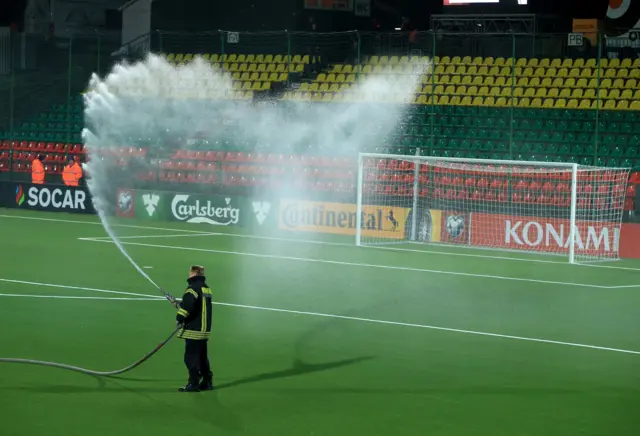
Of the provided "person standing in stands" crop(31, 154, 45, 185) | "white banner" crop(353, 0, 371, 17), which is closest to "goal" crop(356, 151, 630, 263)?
"person standing in stands" crop(31, 154, 45, 185)

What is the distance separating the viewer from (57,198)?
117ft

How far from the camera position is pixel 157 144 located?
3588 centimetres

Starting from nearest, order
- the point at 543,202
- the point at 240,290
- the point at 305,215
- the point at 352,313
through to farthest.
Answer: the point at 352,313
the point at 240,290
the point at 543,202
the point at 305,215

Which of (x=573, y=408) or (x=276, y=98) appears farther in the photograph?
(x=276, y=98)

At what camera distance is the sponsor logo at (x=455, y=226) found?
28.4 metres

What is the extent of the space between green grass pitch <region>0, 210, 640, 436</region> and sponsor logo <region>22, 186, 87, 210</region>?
8.77 m

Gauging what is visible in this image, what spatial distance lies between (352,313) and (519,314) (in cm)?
259

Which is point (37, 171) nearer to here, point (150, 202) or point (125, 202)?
point (125, 202)

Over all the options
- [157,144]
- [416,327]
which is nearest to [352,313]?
[416,327]

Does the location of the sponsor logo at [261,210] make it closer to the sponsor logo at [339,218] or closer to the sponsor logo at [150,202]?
the sponsor logo at [339,218]

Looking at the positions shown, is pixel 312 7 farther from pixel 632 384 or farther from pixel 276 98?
pixel 632 384

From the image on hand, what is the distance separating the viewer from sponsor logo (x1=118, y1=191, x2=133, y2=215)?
34.1 meters

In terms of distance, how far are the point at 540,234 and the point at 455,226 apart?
7.40ft

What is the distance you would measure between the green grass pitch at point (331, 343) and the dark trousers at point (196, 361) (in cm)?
19
